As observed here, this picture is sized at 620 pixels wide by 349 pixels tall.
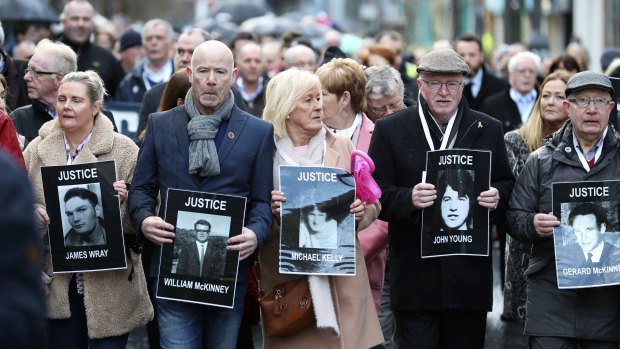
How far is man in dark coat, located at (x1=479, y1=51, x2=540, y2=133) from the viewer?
11.1m

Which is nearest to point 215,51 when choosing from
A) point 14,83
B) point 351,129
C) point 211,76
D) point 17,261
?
point 211,76

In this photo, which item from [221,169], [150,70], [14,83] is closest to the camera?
[221,169]

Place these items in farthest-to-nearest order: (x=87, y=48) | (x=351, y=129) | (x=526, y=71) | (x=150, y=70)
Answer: (x=87, y=48) → (x=526, y=71) → (x=150, y=70) → (x=351, y=129)

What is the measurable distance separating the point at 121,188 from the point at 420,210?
162 cm

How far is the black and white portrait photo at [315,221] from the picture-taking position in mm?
5840

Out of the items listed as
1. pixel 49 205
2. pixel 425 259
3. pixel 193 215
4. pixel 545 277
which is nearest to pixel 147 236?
pixel 193 215

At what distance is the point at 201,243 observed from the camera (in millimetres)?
5715

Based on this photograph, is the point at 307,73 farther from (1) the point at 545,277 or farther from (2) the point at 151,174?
(1) the point at 545,277

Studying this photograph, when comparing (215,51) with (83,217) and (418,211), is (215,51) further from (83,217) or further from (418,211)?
(418,211)

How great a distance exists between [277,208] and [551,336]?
162 centimetres

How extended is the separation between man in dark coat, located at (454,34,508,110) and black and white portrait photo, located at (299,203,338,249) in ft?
21.6

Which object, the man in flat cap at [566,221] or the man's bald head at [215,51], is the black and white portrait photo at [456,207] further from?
the man's bald head at [215,51]

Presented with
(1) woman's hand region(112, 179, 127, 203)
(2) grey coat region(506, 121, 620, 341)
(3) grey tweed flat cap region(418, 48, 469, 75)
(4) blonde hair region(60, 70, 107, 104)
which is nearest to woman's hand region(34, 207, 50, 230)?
(1) woman's hand region(112, 179, 127, 203)

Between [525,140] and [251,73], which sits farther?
[251,73]
